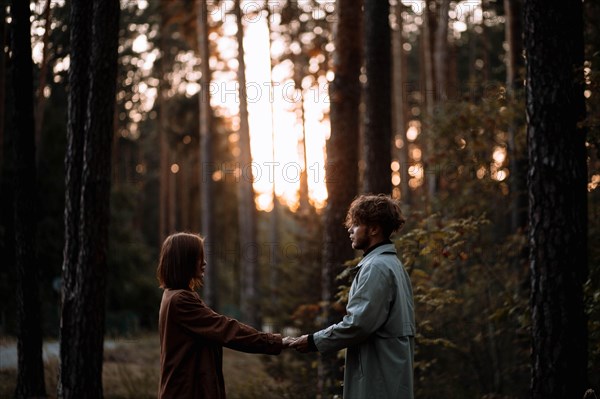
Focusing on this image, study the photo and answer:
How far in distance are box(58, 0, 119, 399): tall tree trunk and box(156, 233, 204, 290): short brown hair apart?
3969mm

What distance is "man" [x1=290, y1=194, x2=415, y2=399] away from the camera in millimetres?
4637

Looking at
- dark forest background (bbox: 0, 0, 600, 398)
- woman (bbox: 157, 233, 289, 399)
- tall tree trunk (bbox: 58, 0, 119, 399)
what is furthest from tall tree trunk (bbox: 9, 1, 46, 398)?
woman (bbox: 157, 233, 289, 399)

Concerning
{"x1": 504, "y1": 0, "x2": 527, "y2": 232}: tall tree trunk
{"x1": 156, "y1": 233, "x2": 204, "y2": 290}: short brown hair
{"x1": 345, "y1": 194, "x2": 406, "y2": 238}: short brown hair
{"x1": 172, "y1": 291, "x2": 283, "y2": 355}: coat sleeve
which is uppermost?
{"x1": 504, "y1": 0, "x2": 527, "y2": 232}: tall tree trunk

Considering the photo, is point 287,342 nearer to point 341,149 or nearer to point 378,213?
point 378,213

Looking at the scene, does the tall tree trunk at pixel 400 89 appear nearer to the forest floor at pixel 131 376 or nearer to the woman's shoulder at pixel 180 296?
the forest floor at pixel 131 376

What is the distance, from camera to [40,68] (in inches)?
593

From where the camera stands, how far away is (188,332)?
5.08 m

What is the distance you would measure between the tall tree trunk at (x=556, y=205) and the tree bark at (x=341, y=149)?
192 inches

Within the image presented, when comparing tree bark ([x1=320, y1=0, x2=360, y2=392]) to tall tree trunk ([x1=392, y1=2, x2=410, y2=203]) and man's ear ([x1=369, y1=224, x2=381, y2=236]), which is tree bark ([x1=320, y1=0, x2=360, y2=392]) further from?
tall tree trunk ([x1=392, y1=2, x2=410, y2=203])

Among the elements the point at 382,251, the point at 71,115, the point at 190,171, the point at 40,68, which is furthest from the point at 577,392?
the point at 190,171

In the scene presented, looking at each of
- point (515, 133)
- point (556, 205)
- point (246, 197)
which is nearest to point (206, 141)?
point (246, 197)

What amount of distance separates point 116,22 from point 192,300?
5.14 metres

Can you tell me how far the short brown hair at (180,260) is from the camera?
5082mm

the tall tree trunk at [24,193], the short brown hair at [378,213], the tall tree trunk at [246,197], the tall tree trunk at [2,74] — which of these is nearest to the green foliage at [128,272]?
the tall tree trunk at [246,197]
